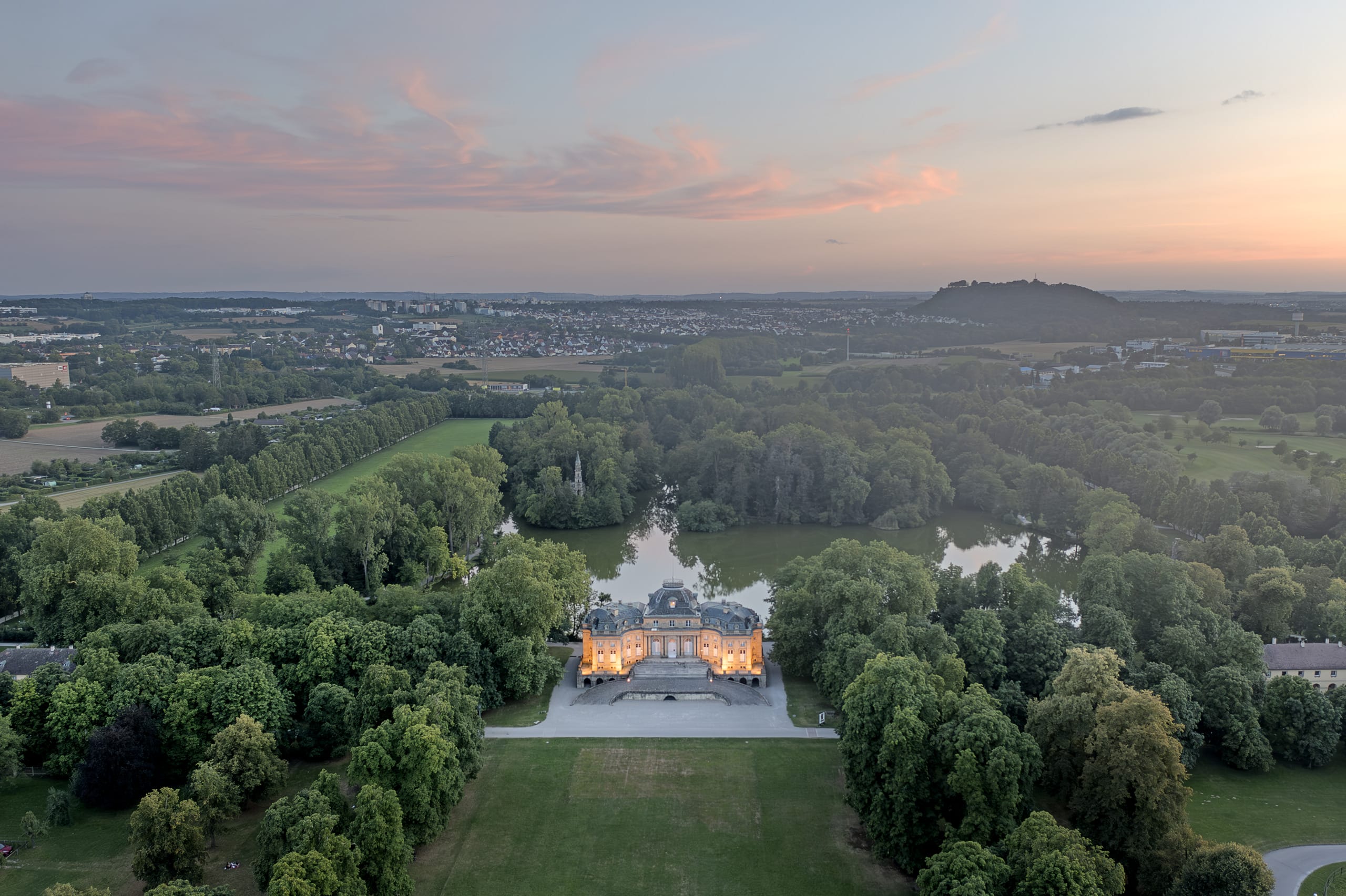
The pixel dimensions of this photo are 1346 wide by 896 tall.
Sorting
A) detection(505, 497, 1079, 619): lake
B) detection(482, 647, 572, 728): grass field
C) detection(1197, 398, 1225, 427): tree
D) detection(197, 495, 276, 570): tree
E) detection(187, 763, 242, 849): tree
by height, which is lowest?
detection(482, 647, 572, 728): grass field

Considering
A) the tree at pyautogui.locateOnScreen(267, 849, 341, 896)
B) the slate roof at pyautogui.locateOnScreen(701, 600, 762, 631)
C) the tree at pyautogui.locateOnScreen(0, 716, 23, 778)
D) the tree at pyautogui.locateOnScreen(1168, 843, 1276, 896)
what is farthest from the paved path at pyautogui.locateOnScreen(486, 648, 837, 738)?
the tree at pyautogui.locateOnScreen(0, 716, 23, 778)

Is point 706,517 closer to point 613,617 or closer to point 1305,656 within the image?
point 613,617

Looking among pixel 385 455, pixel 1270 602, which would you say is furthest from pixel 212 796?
pixel 385 455

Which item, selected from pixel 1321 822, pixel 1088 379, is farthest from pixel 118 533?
pixel 1088 379

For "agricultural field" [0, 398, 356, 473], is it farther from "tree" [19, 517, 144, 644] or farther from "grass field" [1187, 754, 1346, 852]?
"grass field" [1187, 754, 1346, 852]

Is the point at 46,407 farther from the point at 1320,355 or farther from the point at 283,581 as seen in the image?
the point at 1320,355
